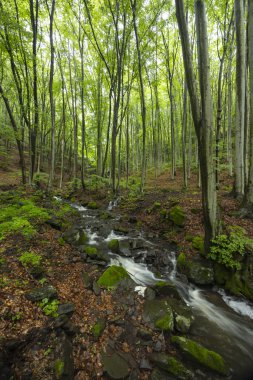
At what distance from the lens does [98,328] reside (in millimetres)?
3465

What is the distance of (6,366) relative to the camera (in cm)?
257

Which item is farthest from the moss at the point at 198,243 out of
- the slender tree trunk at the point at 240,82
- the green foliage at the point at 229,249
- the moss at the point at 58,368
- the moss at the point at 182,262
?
the moss at the point at 58,368

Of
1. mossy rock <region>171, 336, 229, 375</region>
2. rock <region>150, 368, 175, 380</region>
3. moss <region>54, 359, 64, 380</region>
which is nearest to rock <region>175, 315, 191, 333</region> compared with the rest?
mossy rock <region>171, 336, 229, 375</region>

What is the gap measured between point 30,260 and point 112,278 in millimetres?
2063

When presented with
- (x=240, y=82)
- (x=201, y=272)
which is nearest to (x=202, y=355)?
(x=201, y=272)

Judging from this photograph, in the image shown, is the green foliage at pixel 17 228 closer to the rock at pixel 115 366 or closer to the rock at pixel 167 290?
the rock at pixel 115 366

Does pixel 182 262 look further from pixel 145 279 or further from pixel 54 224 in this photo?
pixel 54 224

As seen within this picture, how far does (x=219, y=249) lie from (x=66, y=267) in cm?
422

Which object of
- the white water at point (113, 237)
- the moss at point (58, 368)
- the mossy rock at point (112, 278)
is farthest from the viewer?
the white water at point (113, 237)

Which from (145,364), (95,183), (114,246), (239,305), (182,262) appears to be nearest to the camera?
(145,364)

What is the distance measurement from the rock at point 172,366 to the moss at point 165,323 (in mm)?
492

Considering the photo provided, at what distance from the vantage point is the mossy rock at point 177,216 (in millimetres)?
7509

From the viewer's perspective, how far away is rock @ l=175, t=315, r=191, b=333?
3.77m

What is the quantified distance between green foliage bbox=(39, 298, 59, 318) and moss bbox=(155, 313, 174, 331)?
6.57 ft
